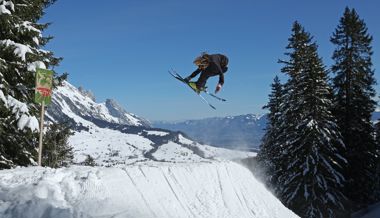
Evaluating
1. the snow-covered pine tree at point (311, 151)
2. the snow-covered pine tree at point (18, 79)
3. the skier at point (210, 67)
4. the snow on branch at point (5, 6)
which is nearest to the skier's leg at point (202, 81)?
the skier at point (210, 67)

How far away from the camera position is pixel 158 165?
14227 millimetres

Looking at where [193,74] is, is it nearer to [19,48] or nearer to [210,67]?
[210,67]

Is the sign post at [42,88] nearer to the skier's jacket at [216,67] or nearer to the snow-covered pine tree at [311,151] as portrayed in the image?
the skier's jacket at [216,67]

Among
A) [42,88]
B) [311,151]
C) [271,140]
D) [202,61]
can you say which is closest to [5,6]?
[42,88]

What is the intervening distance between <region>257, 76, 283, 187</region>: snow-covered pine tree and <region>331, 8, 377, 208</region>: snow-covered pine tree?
551 centimetres

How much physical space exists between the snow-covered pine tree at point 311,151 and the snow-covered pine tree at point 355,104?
8.77 feet

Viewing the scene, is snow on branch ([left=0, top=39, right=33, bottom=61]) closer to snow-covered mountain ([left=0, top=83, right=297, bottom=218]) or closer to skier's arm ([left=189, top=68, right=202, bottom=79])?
snow-covered mountain ([left=0, top=83, right=297, bottom=218])

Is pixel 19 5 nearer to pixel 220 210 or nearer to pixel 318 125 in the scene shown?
pixel 220 210

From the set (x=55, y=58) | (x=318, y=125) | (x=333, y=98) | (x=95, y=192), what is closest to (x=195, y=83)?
(x=55, y=58)

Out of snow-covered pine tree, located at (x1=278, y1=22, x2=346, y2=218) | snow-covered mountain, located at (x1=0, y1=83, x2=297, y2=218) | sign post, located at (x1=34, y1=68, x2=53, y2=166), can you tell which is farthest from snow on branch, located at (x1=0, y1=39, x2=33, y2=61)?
snow-covered pine tree, located at (x1=278, y1=22, x2=346, y2=218)

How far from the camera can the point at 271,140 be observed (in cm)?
4091

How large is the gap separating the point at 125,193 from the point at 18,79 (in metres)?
7.87

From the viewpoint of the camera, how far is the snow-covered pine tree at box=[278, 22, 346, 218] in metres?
30.8

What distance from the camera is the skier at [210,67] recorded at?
1920cm
